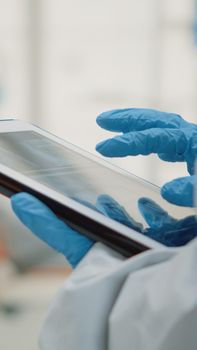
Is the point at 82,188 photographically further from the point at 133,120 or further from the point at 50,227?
the point at 133,120

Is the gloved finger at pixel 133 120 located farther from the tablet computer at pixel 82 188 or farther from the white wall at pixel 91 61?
the white wall at pixel 91 61

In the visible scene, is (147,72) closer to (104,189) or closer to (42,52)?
(42,52)

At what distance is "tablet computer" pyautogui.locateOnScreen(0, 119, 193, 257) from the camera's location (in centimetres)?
56

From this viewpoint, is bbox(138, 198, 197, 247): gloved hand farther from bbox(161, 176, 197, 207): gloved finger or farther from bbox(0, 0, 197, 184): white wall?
bbox(0, 0, 197, 184): white wall

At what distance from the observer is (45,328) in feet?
1.76

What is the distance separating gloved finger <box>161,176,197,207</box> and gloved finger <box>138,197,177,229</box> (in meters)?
0.02

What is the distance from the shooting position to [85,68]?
2.27 m

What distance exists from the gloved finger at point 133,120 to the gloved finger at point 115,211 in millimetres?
240

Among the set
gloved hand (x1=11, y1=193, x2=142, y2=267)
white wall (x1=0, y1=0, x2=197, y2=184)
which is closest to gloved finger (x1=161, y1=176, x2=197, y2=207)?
gloved hand (x1=11, y1=193, x2=142, y2=267)

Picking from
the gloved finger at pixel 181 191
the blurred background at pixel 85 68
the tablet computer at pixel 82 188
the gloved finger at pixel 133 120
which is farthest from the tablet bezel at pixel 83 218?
the blurred background at pixel 85 68

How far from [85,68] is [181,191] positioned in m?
1.65

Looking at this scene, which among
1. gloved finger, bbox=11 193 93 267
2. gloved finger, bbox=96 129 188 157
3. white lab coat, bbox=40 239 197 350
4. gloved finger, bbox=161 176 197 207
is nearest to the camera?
white lab coat, bbox=40 239 197 350

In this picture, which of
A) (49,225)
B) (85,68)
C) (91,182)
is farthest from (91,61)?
(49,225)

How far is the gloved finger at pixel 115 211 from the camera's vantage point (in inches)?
23.5
